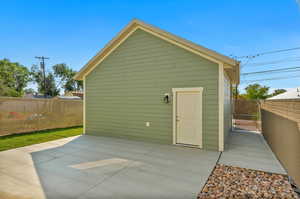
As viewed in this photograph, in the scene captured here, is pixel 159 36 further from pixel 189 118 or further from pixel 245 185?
pixel 245 185

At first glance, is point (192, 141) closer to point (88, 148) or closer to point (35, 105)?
point (88, 148)

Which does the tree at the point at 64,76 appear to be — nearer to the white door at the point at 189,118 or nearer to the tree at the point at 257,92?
the tree at the point at 257,92

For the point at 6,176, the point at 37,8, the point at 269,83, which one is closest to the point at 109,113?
the point at 6,176

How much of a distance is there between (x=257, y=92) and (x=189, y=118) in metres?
26.6

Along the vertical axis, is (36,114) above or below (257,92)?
below

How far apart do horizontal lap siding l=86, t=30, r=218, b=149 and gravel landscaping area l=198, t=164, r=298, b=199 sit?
5.29 ft

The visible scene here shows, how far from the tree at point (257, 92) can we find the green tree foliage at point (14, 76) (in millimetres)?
45065

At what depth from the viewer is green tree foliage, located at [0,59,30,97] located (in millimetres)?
32375

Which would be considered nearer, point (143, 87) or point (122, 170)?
point (122, 170)

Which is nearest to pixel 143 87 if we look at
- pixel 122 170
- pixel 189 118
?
pixel 189 118

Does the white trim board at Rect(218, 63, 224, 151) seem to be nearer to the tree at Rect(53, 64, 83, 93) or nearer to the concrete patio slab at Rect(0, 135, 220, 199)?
the concrete patio slab at Rect(0, 135, 220, 199)

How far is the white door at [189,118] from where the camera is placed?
5.09m

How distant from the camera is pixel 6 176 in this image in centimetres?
311

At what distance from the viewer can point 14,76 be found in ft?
116
